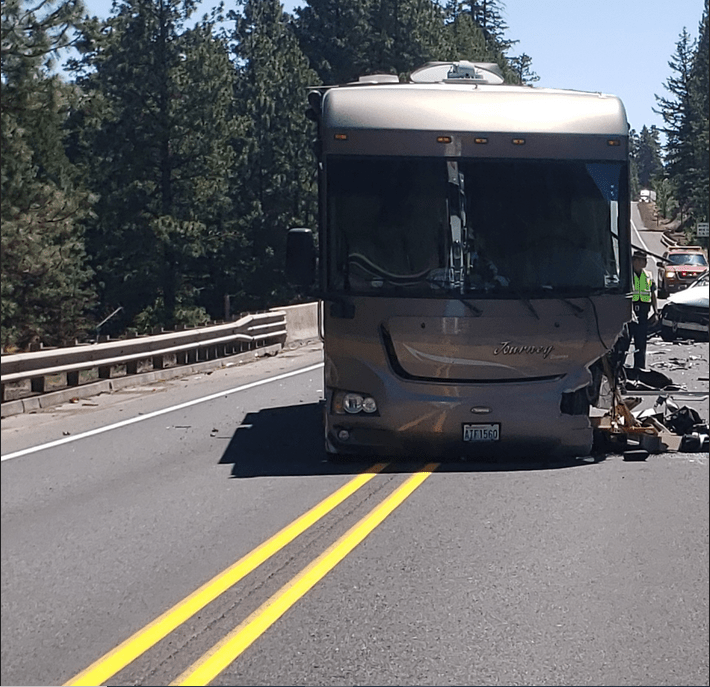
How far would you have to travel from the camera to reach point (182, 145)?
23.4 metres

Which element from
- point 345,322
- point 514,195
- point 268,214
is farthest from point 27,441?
point 268,214

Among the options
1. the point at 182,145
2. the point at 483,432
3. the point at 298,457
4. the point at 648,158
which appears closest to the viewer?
the point at 483,432

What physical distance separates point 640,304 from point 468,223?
69.6 inches

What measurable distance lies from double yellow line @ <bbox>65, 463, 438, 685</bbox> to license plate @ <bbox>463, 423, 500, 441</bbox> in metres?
0.69

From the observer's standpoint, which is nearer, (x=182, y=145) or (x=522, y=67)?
(x=522, y=67)

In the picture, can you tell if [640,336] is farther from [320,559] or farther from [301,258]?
[301,258]

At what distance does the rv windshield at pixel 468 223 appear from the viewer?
11.4ft

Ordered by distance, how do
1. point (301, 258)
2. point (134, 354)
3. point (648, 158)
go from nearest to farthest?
point (301, 258), point (648, 158), point (134, 354)

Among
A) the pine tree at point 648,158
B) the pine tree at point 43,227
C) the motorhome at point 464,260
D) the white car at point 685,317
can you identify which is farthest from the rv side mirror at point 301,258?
the pine tree at point 43,227

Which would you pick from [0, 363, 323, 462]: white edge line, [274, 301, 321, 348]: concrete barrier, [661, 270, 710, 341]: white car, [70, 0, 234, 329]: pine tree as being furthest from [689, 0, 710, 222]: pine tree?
[70, 0, 234, 329]: pine tree

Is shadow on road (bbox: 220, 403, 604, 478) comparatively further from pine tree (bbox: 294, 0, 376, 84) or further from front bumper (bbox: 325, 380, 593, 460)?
pine tree (bbox: 294, 0, 376, 84)

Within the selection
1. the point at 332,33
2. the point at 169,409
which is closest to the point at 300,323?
the point at 169,409

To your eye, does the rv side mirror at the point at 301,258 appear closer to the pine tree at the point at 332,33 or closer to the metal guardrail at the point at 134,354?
the metal guardrail at the point at 134,354

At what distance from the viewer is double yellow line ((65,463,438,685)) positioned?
2861 millimetres
